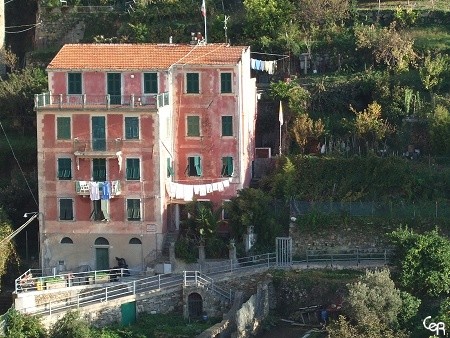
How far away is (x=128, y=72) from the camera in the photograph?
73.7 meters

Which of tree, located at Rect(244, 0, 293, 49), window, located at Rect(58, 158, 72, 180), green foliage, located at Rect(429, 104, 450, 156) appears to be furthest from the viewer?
tree, located at Rect(244, 0, 293, 49)

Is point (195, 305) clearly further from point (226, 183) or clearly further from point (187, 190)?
point (226, 183)

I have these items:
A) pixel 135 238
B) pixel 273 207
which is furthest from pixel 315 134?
pixel 135 238

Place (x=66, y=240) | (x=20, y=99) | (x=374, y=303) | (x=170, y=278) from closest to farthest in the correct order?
(x=374, y=303)
(x=170, y=278)
(x=66, y=240)
(x=20, y=99)

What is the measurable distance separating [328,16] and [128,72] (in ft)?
48.2

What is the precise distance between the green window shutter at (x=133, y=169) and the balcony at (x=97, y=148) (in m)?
0.60

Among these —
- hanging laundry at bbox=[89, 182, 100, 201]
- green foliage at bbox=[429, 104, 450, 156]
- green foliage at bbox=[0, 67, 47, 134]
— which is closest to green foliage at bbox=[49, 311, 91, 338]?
hanging laundry at bbox=[89, 182, 100, 201]

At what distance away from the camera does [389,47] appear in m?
81.5

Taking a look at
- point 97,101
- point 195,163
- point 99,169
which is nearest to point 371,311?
point 195,163

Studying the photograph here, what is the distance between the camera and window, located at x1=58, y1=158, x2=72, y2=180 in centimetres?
7294

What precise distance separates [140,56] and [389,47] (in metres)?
12.7

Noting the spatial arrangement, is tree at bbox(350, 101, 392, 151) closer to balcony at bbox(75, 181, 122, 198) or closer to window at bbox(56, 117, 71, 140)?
balcony at bbox(75, 181, 122, 198)

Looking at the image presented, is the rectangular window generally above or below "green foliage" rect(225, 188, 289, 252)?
above

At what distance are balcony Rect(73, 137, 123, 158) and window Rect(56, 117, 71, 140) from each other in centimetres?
45
